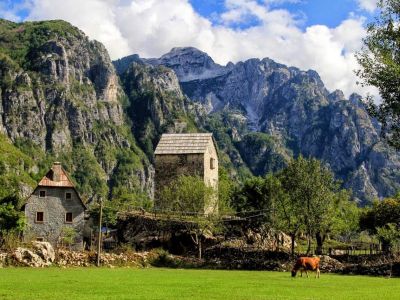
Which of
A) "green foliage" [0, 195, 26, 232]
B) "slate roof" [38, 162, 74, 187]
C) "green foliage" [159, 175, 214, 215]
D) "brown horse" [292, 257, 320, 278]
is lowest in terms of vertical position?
"brown horse" [292, 257, 320, 278]

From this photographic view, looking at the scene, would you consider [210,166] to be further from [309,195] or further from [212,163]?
[309,195]

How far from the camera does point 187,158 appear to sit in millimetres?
87500

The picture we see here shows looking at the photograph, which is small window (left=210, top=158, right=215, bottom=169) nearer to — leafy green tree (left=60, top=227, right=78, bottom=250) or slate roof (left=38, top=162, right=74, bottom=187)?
slate roof (left=38, top=162, right=74, bottom=187)

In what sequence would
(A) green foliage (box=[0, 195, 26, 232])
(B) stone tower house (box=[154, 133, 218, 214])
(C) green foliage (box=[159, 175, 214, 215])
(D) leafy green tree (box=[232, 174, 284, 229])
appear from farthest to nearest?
1. (B) stone tower house (box=[154, 133, 218, 214])
2. (C) green foliage (box=[159, 175, 214, 215])
3. (A) green foliage (box=[0, 195, 26, 232])
4. (D) leafy green tree (box=[232, 174, 284, 229])

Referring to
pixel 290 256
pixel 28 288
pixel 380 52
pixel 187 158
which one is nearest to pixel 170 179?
pixel 187 158

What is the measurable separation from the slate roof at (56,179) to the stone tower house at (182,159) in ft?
46.0

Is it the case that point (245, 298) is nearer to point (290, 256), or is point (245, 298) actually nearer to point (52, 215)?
point (290, 256)

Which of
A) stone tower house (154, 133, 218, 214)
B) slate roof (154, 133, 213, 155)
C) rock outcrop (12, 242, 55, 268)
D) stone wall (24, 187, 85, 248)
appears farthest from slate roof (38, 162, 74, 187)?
rock outcrop (12, 242, 55, 268)

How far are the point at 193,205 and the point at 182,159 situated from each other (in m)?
14.8

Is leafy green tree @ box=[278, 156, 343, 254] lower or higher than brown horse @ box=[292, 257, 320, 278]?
higher

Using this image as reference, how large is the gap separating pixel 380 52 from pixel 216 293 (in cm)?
2065

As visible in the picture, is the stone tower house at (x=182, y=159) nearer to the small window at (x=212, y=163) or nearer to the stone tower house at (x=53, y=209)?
the small window at (x=212, y=163)

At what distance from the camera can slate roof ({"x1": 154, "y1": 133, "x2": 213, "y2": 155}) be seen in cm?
8812

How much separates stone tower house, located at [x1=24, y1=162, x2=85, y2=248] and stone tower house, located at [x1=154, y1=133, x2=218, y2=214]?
12.3m
